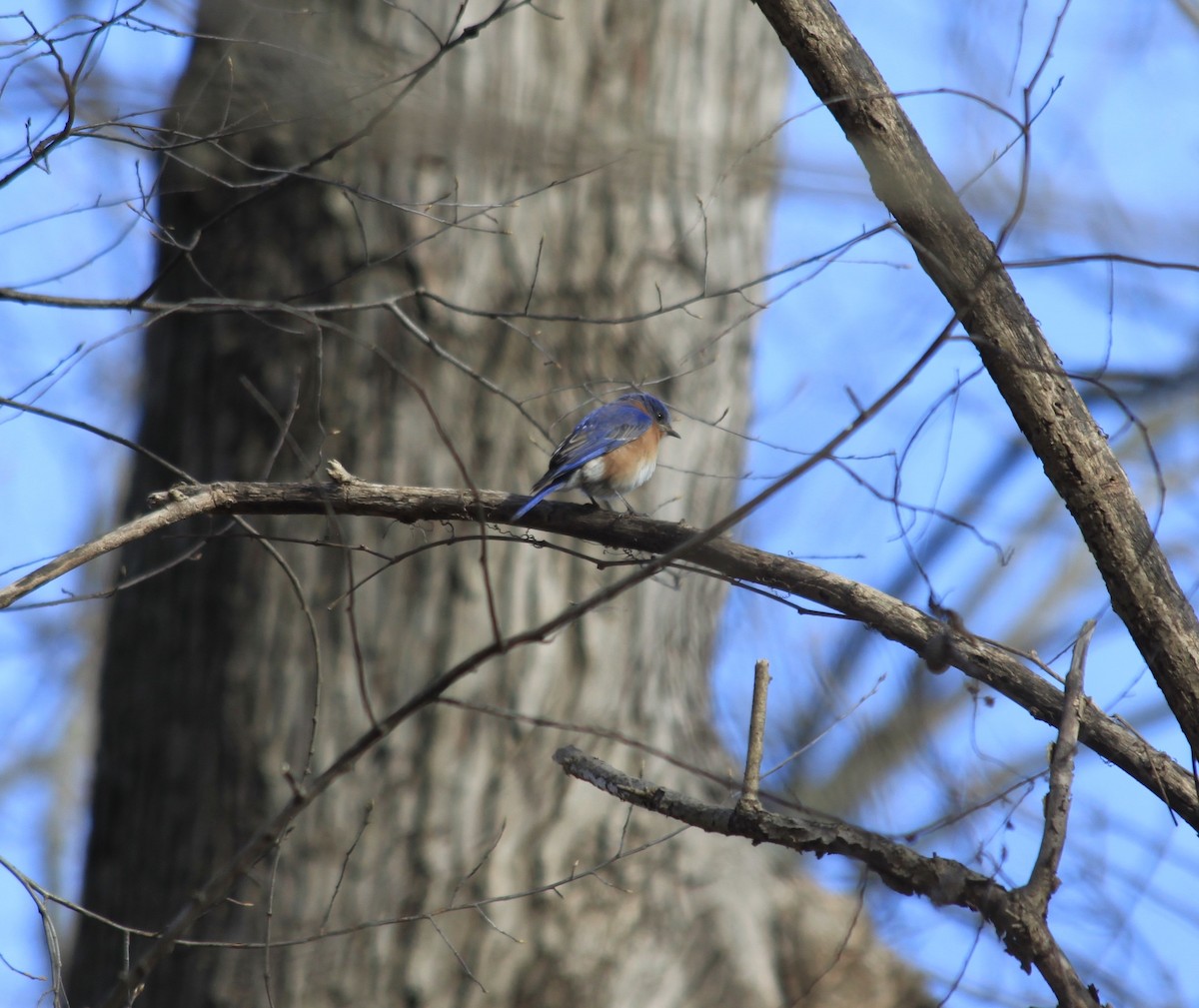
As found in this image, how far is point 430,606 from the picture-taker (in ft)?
15.9

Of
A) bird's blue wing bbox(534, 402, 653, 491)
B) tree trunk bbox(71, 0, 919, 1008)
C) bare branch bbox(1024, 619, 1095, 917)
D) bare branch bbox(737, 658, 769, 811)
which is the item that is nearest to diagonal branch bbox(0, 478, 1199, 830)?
bare branch bbox(1024, 619, 1095, 917)

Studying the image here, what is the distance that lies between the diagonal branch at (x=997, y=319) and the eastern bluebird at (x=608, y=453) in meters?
1.44

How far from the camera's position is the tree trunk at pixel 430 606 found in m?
4.59

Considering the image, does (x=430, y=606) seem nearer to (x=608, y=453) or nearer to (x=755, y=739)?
(x=608, y=453)

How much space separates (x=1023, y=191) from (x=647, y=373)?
11.5 ft

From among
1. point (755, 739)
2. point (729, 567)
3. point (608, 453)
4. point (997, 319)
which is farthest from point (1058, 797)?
point (608, 453)

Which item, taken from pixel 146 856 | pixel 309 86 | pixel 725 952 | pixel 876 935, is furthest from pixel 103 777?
pixel 876 935

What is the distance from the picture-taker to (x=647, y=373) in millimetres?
5188

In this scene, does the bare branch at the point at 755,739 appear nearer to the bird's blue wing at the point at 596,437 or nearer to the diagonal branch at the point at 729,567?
the diagonal branch at the point at 729,567

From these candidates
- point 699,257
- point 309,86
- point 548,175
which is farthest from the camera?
point 699,257

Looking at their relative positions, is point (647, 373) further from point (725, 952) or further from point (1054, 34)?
point (1054, 34)

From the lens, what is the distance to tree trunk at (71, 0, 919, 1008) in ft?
15.1

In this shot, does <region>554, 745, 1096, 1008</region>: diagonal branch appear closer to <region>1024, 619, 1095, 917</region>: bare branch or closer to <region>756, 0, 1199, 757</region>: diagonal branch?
<region>1024, 619, 1095, 917</region>: bare branch

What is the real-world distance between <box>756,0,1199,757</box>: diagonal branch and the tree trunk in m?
1.92
